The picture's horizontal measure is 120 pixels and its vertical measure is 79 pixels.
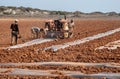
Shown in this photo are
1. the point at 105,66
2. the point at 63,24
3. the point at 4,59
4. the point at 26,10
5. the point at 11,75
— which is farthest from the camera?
the point at 26,10

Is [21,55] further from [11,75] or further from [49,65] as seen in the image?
[11,75]

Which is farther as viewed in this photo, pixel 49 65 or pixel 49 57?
pixel 49 57

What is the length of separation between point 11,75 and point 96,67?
8.91 feet

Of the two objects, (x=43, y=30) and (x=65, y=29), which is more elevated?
(x=65, y=29)

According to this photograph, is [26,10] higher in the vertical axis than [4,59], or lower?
lower

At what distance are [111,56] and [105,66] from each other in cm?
250

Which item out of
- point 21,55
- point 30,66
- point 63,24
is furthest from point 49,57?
point 63,24

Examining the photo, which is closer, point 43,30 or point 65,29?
point 65,29

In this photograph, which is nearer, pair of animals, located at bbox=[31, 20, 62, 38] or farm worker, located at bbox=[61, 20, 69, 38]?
farm worker, located at bbox=[61, 20, 69, 38]

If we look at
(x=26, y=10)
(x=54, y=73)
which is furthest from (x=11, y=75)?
(x=26, y=10)

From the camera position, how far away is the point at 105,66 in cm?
1280

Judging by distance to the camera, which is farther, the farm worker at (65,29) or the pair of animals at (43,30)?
the pair of animals at (43,30)

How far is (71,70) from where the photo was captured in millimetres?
12320

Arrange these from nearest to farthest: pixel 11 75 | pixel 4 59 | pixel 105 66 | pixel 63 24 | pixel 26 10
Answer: pixel 11 75, pixel 105 66, pixel 4 59, pixel 63 24, pixel 26 10
